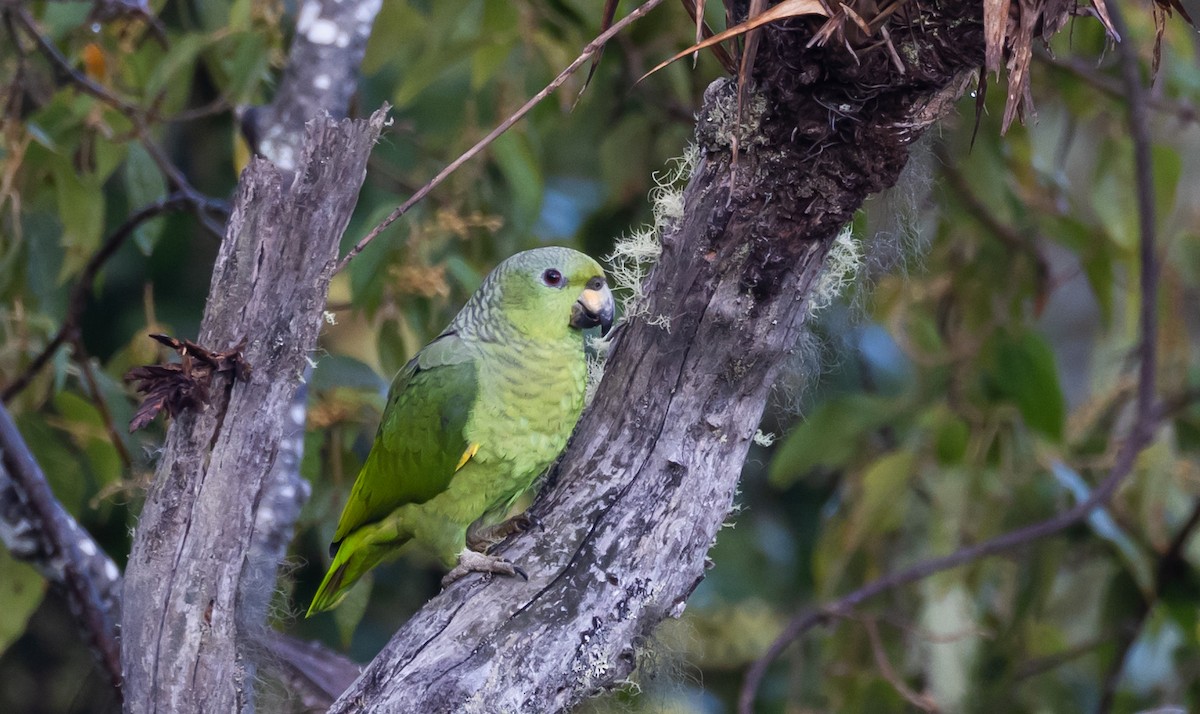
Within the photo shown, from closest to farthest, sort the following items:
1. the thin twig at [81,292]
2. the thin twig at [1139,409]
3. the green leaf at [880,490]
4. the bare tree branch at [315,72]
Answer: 1. the bare tree branch at [315,72]
2. the thin twig at [81,292]
3. the thin twig at [1139,409]
4. the green leaf at [880,490]

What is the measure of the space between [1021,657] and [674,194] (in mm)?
2354

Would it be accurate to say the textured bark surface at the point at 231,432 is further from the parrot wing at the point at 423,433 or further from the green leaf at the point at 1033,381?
the green leaf at the point at 1033,381

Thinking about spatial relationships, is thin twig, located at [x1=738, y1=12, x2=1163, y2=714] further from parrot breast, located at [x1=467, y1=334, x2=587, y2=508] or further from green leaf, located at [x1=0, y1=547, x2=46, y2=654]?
green leaf, located at [x1=0, y1=547, x2=46, y2=654]

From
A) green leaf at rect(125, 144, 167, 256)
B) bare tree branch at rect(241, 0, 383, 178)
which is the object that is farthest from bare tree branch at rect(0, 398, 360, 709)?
bare tree branch at rect(241, 0, 383, 178)

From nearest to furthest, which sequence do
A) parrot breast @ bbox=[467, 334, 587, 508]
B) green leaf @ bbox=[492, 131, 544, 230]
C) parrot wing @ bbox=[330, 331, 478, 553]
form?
parrot breast @ bbox=[467, 334, 587, 508], parrot wing @ bbox=[330, 331, 478, 553], green leaf @ bbox=[492, 131, 544, 230]

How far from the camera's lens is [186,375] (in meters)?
1.26

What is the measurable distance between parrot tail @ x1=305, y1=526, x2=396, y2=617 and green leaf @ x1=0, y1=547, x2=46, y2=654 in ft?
2.50

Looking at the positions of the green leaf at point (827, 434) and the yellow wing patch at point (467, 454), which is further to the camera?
the green leaf at point (827, 434)

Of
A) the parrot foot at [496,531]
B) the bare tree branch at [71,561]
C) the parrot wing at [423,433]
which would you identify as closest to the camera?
the parrot foot at [496,531]

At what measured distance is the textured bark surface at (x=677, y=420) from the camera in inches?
50.8

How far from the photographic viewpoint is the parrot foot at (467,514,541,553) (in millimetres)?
1582

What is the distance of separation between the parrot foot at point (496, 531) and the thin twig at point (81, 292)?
100cm

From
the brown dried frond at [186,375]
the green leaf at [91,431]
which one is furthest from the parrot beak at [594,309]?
the green leaf at [91,431]

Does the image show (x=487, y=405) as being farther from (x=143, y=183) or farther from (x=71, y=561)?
(x=143, y=183)
